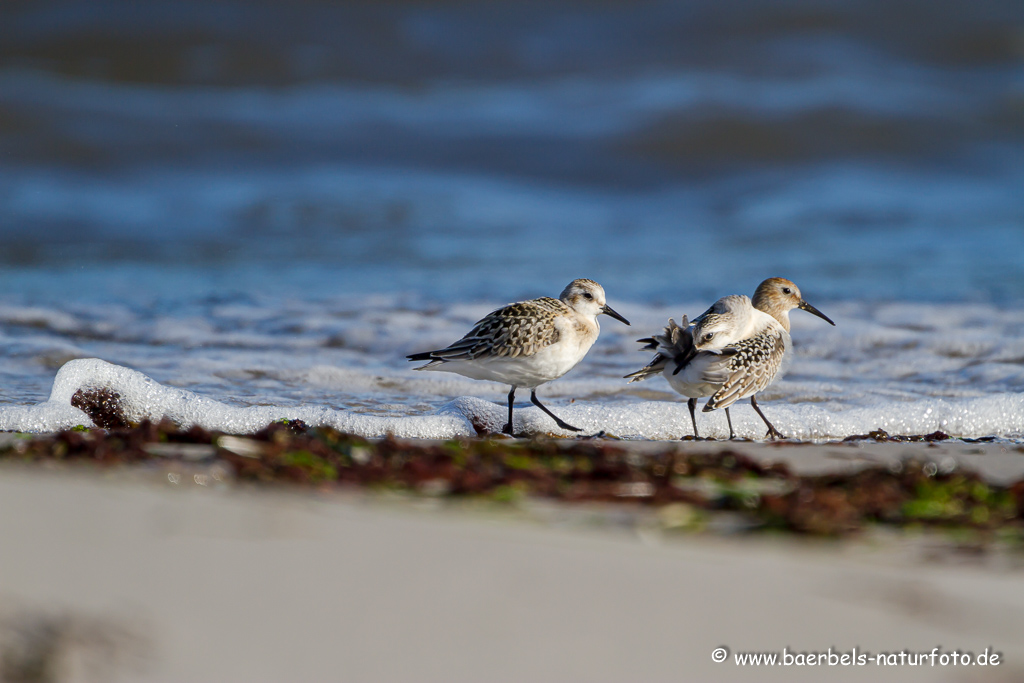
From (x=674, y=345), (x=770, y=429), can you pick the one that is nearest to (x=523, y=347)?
(x=674, y=345)

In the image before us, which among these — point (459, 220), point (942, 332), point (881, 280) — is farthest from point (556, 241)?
point (942, 332)

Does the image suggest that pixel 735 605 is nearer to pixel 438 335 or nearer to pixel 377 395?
pixel 377 395

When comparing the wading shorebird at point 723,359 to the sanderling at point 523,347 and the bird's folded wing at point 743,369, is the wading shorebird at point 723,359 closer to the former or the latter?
the bird's folded wing at point 743,369

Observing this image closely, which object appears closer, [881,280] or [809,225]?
[881,280]

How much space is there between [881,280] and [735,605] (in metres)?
7.68

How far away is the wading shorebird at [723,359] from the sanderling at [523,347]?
1.11 feet

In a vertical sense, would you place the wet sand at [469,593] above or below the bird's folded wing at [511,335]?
below

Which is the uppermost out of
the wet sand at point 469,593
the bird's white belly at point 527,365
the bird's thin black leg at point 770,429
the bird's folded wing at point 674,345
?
the bird's folded wing at point 674,345

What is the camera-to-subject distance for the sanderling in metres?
4.30

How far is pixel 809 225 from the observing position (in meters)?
11.4

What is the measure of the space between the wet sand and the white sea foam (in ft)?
6.89

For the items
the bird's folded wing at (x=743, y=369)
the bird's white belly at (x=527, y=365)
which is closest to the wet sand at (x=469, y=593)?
the bird's folded wing at (x=743, y=369)

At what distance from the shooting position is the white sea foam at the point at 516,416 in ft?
13.8

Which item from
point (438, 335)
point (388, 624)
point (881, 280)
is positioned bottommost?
point (388, 624)
